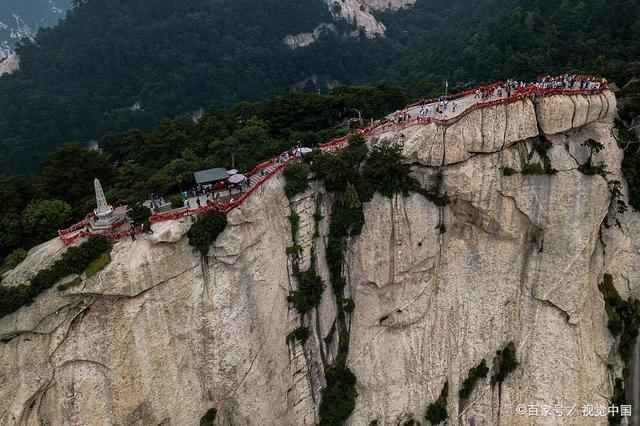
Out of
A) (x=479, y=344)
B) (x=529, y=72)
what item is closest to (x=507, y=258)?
(x=479, y=344)

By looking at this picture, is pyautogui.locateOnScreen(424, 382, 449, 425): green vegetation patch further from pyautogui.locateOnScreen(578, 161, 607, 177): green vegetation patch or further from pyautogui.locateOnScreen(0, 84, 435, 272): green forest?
pyautogui.locateOnScreen(0, 84, 435, 272): green forest

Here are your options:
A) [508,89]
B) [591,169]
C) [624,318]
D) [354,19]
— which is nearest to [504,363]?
[624,318]

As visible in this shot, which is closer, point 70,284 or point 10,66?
point 70,284

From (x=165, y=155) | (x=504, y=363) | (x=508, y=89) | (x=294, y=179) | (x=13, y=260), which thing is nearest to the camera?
(x=13, y=260)

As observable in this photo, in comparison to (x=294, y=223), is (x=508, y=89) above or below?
above

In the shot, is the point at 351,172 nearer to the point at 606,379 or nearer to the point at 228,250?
the point at 228,250

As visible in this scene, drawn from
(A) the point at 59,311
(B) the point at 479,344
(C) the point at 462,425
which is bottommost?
(C) the point at 462,425

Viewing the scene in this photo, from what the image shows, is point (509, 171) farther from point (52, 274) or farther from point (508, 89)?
point (52, 274)
